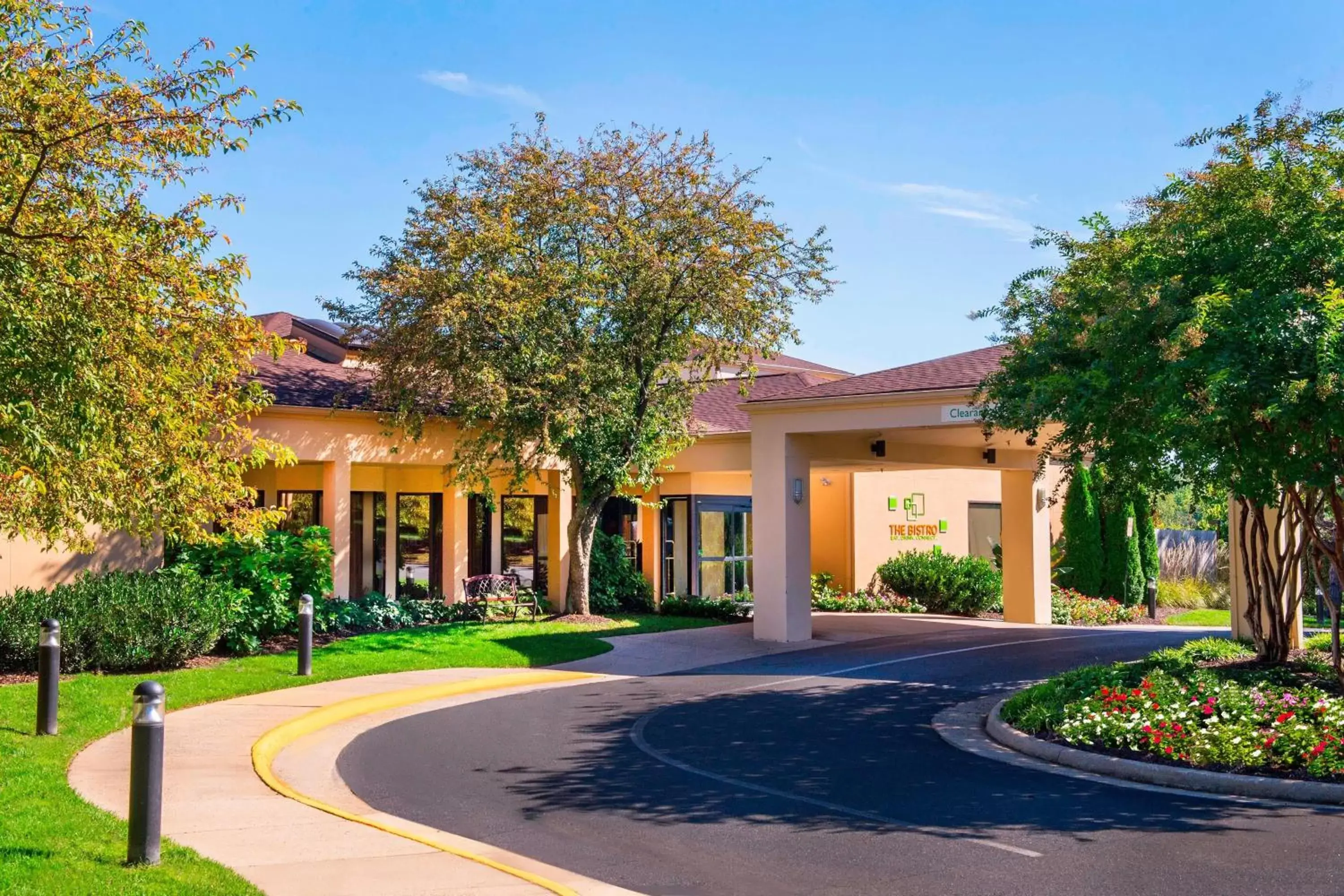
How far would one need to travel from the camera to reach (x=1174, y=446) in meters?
11.4

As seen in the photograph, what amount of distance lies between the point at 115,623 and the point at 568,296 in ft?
27.7

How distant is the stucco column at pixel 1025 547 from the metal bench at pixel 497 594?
998 centimetres

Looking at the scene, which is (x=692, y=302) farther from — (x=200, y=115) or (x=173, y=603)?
(x=200, y=115)

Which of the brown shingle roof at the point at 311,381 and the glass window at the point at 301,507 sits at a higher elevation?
the brown shingle roof at the point at 311,381

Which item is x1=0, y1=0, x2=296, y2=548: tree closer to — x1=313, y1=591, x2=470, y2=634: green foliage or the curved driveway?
the curved driveway

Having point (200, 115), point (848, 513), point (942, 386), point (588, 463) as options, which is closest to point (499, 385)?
point (588, 463)

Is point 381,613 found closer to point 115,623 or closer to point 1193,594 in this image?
point 115,623

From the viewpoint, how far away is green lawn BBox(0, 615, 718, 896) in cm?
656

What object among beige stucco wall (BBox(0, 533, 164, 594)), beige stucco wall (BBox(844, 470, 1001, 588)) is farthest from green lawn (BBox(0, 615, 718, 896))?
beige stucco wall (BBox(844, 470, 1001, 588))

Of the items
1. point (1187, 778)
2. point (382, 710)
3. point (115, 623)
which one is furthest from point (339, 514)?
point (1187, 778)

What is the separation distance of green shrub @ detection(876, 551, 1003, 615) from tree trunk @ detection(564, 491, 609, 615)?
9.26 meters

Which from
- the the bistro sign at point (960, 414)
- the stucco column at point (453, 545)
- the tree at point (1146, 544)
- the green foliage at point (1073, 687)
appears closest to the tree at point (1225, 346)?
the green foliage at point (1073, 687)

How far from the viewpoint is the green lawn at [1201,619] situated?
26531 millimetres

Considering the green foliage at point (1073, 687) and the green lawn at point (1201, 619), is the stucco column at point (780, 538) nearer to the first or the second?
the green foliage at point (1073, 687)
